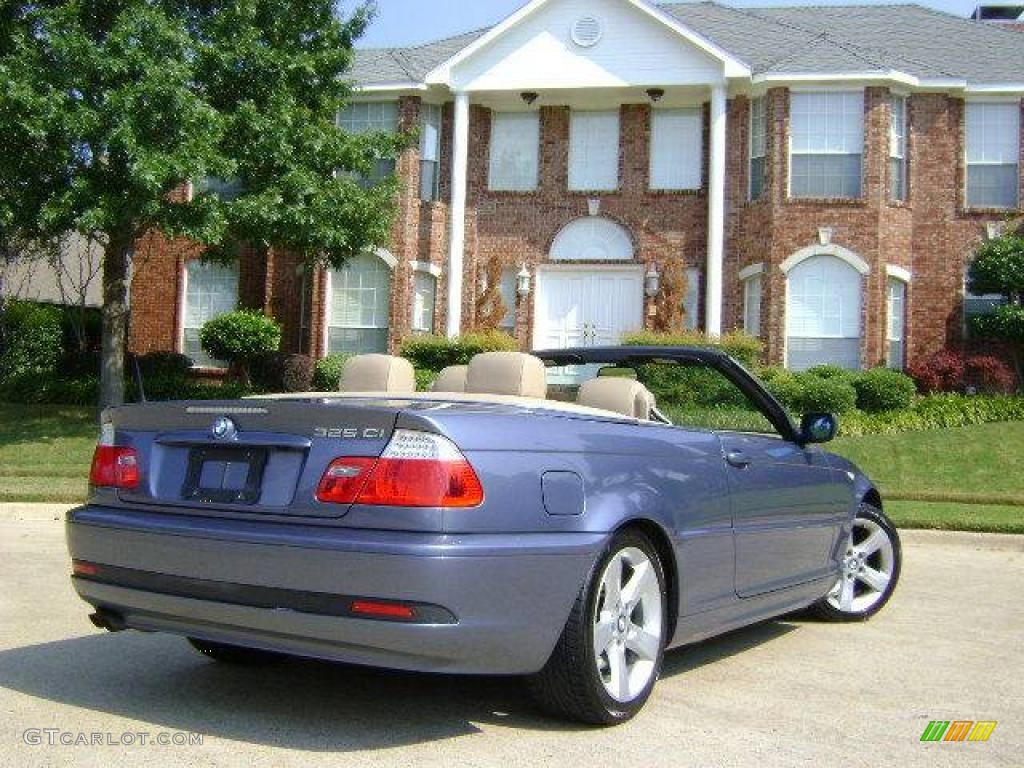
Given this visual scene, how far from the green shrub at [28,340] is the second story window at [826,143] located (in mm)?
15288

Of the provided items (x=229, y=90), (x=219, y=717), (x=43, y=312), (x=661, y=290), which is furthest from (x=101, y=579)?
(x=43, y=312)

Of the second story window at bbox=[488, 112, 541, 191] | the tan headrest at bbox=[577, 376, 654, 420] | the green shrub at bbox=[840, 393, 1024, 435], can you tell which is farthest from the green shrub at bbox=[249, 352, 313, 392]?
the tan headrest at bbox=[577, 376, 654, 420]

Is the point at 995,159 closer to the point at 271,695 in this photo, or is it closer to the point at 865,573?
the point at 865,573

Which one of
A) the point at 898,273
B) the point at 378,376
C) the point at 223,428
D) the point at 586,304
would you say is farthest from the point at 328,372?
the point at 223,428

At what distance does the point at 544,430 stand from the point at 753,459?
1.60 meters

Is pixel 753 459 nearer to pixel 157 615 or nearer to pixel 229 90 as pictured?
pixel 157 615

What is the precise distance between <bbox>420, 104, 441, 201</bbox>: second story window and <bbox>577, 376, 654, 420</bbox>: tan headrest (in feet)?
62.7

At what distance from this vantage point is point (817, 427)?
19.5 ft

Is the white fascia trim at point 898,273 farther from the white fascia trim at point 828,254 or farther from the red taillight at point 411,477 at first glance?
the red taillight at point 411,477

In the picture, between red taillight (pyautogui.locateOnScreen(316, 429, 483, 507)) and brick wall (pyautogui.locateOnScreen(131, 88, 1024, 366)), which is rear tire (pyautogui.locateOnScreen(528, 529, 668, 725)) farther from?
brick wall (pyautogui.locateOnScreen(131, 88, 1024, 366))

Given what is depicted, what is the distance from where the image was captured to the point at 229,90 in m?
17.6

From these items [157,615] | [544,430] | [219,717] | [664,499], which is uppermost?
[544,430]

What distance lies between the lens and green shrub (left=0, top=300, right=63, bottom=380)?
24141mm

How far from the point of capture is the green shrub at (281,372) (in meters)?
22.2
